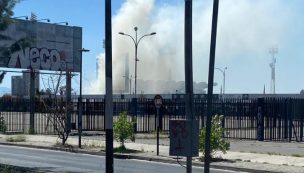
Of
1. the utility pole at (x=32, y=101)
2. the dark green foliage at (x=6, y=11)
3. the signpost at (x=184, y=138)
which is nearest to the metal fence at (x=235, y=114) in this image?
the utility pole at (x=32, y=101)

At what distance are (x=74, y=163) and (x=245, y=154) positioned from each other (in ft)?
20.2

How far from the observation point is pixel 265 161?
61.7 feet

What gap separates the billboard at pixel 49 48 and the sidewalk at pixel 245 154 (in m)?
6.81

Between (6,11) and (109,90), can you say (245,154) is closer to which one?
(6,11)

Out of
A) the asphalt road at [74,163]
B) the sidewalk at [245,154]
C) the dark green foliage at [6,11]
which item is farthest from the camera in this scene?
the sidewalk at [245,154]

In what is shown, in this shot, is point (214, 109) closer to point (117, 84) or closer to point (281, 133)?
point (281, 133)

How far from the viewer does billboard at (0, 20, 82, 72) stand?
3406 cm

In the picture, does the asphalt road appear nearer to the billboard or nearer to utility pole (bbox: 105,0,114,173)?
utility pole (bbox: 105,0,114,173)

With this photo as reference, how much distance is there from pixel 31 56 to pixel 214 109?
11680mm

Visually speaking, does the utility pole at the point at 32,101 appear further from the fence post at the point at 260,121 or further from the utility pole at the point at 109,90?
the utility pole at the point at 109,90

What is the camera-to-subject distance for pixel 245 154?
20.8m

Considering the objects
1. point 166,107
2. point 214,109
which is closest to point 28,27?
point 166,107

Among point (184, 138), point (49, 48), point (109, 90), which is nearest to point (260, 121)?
point (49, 48)

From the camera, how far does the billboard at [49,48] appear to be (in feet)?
112
